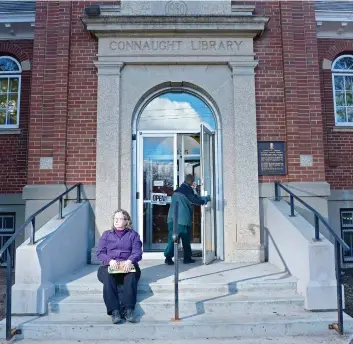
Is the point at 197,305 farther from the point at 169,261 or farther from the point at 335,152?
the point at 335,152

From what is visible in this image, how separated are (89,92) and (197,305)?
4495mm

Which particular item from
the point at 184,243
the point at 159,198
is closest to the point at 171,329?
the point at 184,243

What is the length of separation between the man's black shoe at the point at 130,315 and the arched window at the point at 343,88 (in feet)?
23.6

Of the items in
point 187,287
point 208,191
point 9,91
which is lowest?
point 187,287

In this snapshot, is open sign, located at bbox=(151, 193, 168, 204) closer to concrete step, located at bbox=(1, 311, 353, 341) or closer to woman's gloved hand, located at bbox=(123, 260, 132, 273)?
woman's gloved hand, located at bbox=(123, 260, 132, 273)

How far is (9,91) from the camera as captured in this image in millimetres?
9422

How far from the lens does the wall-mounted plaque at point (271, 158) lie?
6.93 m

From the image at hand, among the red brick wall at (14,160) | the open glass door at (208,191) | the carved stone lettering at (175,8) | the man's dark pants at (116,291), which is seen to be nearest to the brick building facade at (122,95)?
the open glass door at (208,191)

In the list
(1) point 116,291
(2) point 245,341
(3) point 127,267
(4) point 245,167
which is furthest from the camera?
(4) point 245,167

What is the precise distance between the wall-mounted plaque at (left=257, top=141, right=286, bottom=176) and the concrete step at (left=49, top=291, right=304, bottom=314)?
8.67ft

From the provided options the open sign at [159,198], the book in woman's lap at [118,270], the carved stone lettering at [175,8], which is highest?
the carved stone lettering at [175,8]

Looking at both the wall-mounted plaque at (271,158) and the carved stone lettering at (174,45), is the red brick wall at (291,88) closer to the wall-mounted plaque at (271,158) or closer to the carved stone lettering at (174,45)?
the wall-mounted plaque at (271,158)

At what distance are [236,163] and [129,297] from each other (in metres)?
3.41

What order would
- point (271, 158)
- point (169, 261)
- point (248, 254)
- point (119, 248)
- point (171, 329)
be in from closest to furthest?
1. point (171, 329)
2. point (119, 248)
3. point (169, 261)
4. point (248, 254)
5. point (271, 158)
